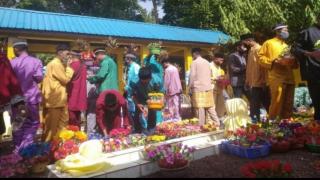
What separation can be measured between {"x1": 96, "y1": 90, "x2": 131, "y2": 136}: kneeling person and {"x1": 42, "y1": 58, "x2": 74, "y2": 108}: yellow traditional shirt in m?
0.68

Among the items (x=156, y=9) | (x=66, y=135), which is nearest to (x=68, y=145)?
(x=66, y=135)

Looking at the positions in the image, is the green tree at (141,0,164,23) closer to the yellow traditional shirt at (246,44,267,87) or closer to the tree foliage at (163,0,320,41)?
the tree foliage at (163,0,320,41)

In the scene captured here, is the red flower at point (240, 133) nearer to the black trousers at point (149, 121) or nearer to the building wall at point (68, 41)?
the black trousers at point (149, 121)

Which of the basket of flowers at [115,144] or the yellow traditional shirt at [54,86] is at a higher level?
the yellow traditional shirt at [54,86]

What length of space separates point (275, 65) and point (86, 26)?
7.97 meters

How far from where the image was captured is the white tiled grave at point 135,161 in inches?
152

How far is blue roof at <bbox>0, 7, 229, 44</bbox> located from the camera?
10.7 m

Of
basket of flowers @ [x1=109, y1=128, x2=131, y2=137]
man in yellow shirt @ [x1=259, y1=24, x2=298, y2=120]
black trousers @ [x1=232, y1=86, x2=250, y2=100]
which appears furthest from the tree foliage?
basket of flowers @ [x1=109, y1=128, x2=131, y2=137]

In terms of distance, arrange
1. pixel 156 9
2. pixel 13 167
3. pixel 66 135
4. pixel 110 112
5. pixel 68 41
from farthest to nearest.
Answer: pixel 156 9, pixel 68 41, pixel 110 112, pixel 66 135, pixel 13 167

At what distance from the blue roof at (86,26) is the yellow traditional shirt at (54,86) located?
4.97m

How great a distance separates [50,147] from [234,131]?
2.80m

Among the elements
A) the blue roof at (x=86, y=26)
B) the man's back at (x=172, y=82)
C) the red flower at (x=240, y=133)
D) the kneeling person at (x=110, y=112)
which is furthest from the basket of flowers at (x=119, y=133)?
the blue roof at (x=86, y=26)

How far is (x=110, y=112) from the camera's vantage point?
232 inches

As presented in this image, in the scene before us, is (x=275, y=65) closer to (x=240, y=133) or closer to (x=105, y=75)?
(x=240, y=133)
